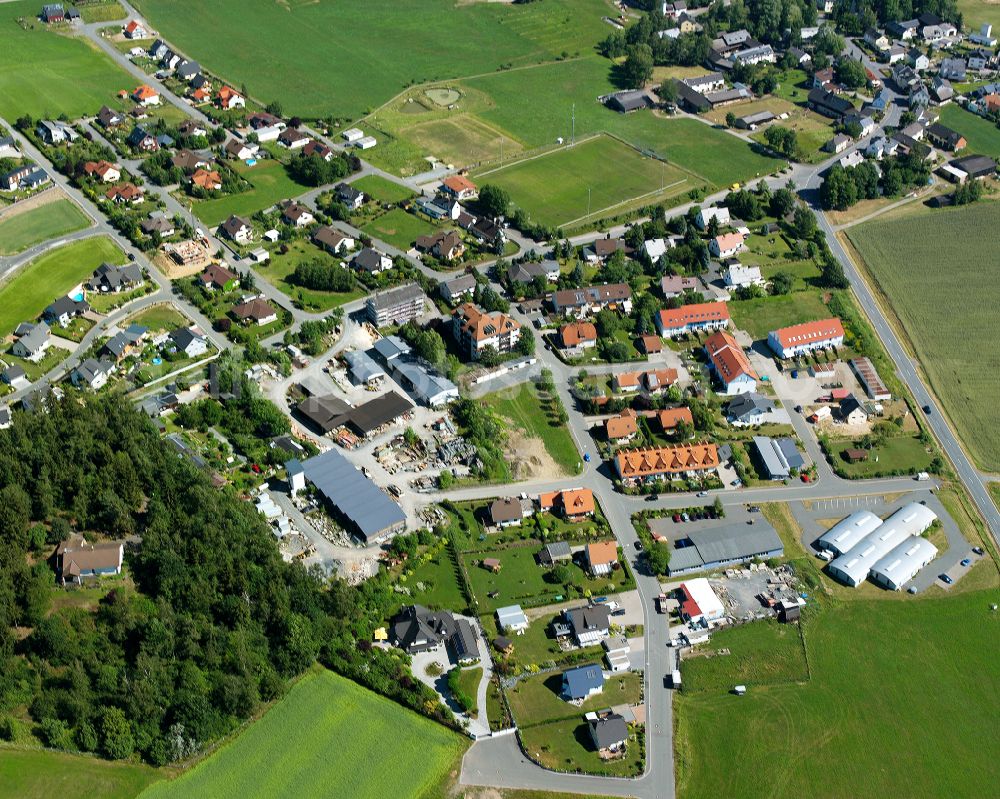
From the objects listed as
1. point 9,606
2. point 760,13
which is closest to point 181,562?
point 9,606

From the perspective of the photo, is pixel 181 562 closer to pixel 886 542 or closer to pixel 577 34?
pixel 886 542

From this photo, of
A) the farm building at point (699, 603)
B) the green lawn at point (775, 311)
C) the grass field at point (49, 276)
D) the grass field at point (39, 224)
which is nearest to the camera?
the farm building at point (699, 603)

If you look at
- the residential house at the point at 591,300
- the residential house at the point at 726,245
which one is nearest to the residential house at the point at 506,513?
the residential house at the point at 591,300

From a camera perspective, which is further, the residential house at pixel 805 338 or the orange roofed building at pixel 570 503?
the residential house at pixel 805 338

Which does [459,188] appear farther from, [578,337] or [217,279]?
[578,337]

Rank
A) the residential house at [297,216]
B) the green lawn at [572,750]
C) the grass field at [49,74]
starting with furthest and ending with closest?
the grass field at [49,74] < the residential house at [297,216] < the green lawn at [572,750]

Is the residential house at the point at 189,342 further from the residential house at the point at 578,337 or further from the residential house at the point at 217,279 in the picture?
the residential house at the point at 578,337
